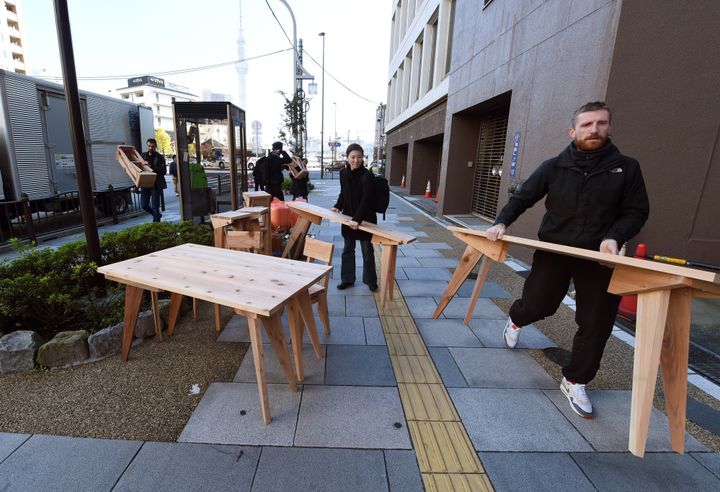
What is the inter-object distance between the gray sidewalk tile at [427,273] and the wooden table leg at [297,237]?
175cm

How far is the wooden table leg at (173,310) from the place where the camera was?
3.39 m

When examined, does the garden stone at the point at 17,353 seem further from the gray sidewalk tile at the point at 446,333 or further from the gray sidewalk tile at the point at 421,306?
the gray sidewalk tile at the point at 421,306

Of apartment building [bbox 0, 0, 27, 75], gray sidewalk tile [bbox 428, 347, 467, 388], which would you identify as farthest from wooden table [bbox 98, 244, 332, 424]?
apartment building [bbox 0, 0, 27, 75]

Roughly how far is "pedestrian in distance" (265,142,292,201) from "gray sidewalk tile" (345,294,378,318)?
5323 millimetres

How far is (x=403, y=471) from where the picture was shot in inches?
80.2

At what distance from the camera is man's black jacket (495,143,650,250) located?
2322 mm

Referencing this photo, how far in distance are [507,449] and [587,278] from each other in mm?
1251

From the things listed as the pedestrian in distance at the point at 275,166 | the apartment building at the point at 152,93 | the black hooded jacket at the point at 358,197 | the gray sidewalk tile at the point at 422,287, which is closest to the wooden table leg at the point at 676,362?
the gray sidewalk tile at the point at 422,287

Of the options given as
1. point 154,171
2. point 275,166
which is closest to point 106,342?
point 275,166

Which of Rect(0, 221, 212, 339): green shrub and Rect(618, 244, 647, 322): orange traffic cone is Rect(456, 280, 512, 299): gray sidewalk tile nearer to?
Rect(618, 244, 647, 322): orange traffic cone

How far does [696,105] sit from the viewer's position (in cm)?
461

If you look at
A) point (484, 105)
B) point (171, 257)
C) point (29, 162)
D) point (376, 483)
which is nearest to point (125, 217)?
point (29, 162)

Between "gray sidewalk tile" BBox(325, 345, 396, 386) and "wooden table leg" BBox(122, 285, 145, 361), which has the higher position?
"wooden table leg" BBox(122, 285, 145, 361)

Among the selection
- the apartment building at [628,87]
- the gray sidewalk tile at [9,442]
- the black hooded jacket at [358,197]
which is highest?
the apartment building at [628,87]
